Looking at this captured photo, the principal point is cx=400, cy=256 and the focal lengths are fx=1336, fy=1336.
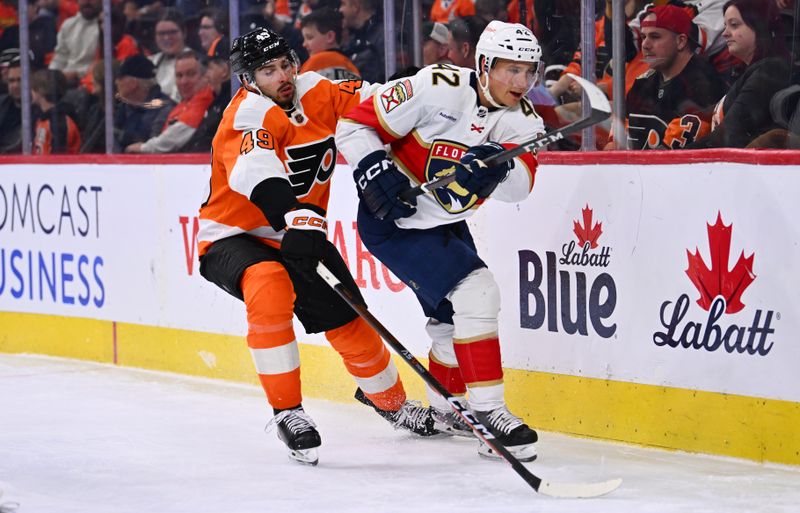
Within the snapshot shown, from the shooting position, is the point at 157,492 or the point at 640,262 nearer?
the point at 157,492

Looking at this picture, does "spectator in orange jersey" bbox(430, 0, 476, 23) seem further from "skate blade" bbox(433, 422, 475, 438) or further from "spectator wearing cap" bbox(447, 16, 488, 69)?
"skate blade" bbox(433, 422, 475, 438)

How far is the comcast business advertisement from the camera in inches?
132

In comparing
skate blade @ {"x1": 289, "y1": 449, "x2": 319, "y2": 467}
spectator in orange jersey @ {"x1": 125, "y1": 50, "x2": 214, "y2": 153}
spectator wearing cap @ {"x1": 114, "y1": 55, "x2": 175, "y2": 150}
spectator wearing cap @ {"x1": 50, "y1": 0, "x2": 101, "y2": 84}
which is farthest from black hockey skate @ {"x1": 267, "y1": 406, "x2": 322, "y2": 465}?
spectator wearing cap @ {"x1": 50, "y1": 0, "x2": 101, "y2": 84}

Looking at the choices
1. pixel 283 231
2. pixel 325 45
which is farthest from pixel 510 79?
pixel 325 45

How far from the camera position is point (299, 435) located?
3.53 m

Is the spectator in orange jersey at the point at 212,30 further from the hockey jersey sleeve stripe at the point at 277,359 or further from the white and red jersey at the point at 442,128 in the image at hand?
the hockey jersey sleeve stripe at the point at 277,359

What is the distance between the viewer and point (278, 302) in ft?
11.6

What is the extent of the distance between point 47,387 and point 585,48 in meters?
2.29

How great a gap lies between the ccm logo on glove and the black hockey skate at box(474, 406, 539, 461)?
642 mm

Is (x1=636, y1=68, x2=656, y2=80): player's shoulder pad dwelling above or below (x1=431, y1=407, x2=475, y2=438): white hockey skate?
above

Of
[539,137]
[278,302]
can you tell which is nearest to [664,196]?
[539,137]

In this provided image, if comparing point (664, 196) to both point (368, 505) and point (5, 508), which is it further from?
point (5, 508)

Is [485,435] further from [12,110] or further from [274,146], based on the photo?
Result: [12,110]

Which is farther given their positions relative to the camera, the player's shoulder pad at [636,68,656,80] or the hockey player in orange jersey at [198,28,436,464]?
the player's shoulder pad at [636,68,656,80]
